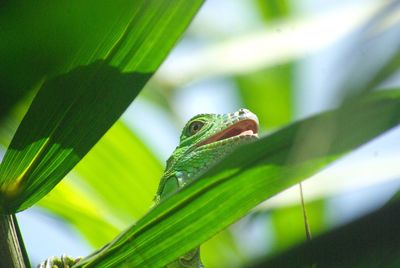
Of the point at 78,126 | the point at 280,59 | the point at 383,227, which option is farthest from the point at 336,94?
the point at 280,59

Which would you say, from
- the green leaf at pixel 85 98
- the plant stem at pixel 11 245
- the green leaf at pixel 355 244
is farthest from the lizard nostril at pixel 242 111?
the green leaf at pixel 355 244

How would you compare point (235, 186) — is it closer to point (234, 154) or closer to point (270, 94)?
point (234, 154)

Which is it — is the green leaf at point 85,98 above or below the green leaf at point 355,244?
above

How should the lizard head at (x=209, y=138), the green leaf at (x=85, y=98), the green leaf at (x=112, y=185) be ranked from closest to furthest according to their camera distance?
the green leaf at (x=85, y=98), the green leaf at (x=112, y=185), the lizard head at (x=209, y=138)

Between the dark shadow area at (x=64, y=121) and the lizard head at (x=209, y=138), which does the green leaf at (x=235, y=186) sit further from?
the lizard head at (x=209, y=138)

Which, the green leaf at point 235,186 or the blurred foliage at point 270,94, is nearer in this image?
the green leaf at point 235,186

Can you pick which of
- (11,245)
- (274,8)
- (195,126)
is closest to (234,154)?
(11,245)

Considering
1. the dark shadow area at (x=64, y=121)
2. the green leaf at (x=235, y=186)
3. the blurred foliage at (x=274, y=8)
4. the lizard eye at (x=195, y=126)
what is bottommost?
the green leaf at (x=235, y=186)

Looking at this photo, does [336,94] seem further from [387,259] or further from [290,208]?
[290,208]
